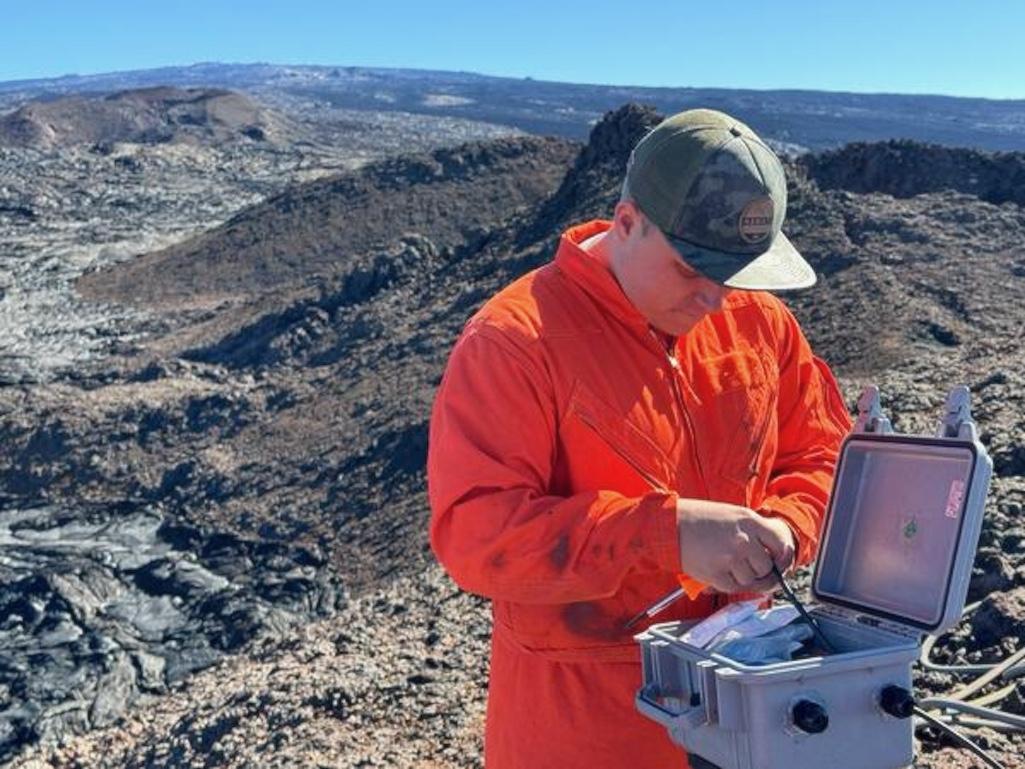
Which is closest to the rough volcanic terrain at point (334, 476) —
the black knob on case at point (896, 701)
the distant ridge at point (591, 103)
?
the black knob on case at point (896, 701)

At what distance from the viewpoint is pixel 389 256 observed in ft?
49.3

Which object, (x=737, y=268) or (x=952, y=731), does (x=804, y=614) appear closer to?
(x=952, y=731)

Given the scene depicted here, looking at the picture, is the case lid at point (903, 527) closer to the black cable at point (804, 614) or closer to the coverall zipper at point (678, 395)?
the black cable at point (804, 614)

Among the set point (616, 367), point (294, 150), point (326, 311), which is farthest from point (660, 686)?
Result: point (294, 150)

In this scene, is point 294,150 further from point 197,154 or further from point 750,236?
point 750,236

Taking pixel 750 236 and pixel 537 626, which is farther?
pixel 537 626

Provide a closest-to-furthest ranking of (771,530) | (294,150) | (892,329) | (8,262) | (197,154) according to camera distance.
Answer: (771,530) < (892,329) < (8,262) < (197,154) < (294,150)

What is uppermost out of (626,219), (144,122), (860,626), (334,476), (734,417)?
(626,219)

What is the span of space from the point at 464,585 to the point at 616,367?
40 cm

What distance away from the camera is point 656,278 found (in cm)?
192

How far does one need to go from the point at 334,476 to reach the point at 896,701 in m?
8.92

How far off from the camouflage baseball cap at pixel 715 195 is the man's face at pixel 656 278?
0.03 metres

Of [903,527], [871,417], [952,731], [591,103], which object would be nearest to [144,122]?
[591,103]

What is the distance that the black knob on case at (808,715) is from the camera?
166 centimetres
